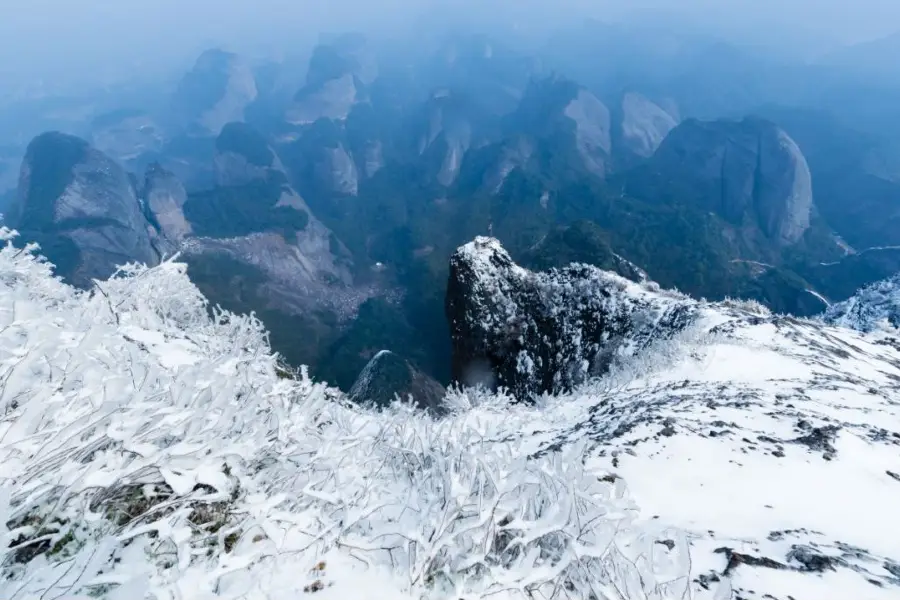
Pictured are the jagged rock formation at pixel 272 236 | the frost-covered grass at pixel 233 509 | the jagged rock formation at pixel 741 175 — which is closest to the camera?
the frost-covered grass at pixel 233 509

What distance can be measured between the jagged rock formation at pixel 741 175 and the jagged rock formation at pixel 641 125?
24.7m

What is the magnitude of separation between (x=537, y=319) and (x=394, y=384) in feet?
66.7

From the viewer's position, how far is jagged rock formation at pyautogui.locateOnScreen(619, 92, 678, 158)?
178 m

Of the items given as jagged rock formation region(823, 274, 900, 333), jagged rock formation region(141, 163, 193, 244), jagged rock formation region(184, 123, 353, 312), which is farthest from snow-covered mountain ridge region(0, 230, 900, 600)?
jagged rock formation region(141, 163, 193, 244)

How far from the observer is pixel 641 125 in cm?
18362

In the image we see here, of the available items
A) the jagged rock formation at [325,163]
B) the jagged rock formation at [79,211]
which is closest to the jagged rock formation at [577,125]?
the jagged rock formation at [325,163]

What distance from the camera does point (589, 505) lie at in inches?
138

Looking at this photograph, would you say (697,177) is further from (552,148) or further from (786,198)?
(552,148)

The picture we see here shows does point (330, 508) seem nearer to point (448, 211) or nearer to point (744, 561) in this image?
point (744, 561)

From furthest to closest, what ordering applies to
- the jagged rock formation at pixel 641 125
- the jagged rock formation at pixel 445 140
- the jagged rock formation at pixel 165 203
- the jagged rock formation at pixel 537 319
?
the jagged rock formation at pixel 641 125
the jagged rock formation at pixel 445 140
the jagged rock formation at pixel 165 203
the jagged rock formation at pixel 537 319

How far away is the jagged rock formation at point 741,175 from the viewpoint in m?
122

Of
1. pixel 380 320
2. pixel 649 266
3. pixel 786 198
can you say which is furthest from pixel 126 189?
pixel 786 198

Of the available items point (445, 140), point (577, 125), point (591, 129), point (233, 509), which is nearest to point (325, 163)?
point (445, 140)

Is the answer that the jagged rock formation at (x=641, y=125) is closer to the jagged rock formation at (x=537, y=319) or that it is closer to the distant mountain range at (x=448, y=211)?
the distant mountain range at (x=448, y=211)
